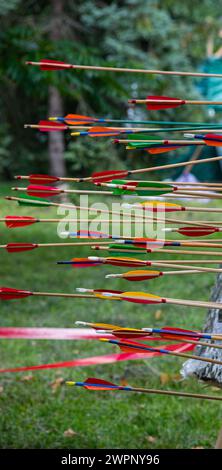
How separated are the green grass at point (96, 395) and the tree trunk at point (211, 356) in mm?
944

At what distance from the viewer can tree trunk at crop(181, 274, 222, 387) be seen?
2.19m

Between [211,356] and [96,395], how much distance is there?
1.67 metres

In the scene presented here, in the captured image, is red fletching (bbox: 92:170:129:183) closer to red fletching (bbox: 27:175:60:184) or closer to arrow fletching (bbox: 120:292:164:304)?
red fletching (bbox: 27:175:60:184)

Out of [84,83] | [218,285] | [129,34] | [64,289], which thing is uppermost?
[129,34]

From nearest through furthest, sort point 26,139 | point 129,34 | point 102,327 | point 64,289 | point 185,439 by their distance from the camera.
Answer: point 102,327 < point 185,439 < point 64,289 < point 129,34 < point 26,139

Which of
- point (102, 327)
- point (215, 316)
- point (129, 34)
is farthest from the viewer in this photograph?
point (129, 34)

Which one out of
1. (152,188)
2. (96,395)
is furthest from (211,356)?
(96,395)

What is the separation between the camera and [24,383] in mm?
3973

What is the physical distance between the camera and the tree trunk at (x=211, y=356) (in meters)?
2.19

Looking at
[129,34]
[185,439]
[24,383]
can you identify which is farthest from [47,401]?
[129,34]

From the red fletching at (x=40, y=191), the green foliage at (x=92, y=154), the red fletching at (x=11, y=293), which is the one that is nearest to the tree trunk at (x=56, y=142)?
the green foliage at (x=92, y=154)

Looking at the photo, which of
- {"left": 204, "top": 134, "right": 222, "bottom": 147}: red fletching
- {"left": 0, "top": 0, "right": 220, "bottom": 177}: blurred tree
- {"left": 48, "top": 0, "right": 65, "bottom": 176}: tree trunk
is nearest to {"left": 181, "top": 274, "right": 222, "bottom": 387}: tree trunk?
{"left": 204, "top": 134, "right": 222, "bottom": 147}: red fletching

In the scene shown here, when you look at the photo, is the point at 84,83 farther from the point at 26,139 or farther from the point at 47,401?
the point at 26,139
